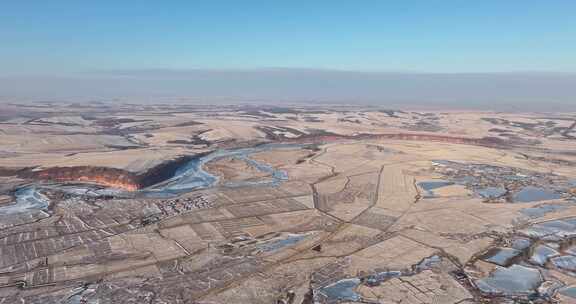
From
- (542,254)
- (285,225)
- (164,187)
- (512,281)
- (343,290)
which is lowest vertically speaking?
(164,187)

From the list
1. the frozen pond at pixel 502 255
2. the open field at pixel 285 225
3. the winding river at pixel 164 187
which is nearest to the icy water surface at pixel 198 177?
the winding river at pixel 164 187

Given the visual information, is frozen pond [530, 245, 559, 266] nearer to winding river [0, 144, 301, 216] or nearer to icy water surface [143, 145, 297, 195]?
winding river [0, 144, 301, 216]

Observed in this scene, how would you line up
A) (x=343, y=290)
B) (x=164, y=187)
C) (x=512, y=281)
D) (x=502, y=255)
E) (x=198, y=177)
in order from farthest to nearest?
1. (x=198, y=177)
2. (x=164, y=187)
3. (x=502, y=255)
4. (x=512, y=281)
5. (x=343, y=290)

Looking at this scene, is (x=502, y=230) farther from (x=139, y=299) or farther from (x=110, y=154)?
(x=110, y=154)

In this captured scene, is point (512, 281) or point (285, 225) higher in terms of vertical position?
point (512, 281)

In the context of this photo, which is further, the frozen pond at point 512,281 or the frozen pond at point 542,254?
the frozen pond at point 542,254

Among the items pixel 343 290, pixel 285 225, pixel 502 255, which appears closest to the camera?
pixel 343 290

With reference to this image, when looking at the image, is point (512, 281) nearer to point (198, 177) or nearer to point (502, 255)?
point (502, 255)

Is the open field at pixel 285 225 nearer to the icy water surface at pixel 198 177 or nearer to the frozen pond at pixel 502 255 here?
the frozen pond at pixel 502 255

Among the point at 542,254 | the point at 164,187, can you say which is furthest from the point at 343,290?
the point at 164,187

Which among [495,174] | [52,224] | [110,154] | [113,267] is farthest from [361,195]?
[110,154]

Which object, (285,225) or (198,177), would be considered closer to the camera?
(285,225)
